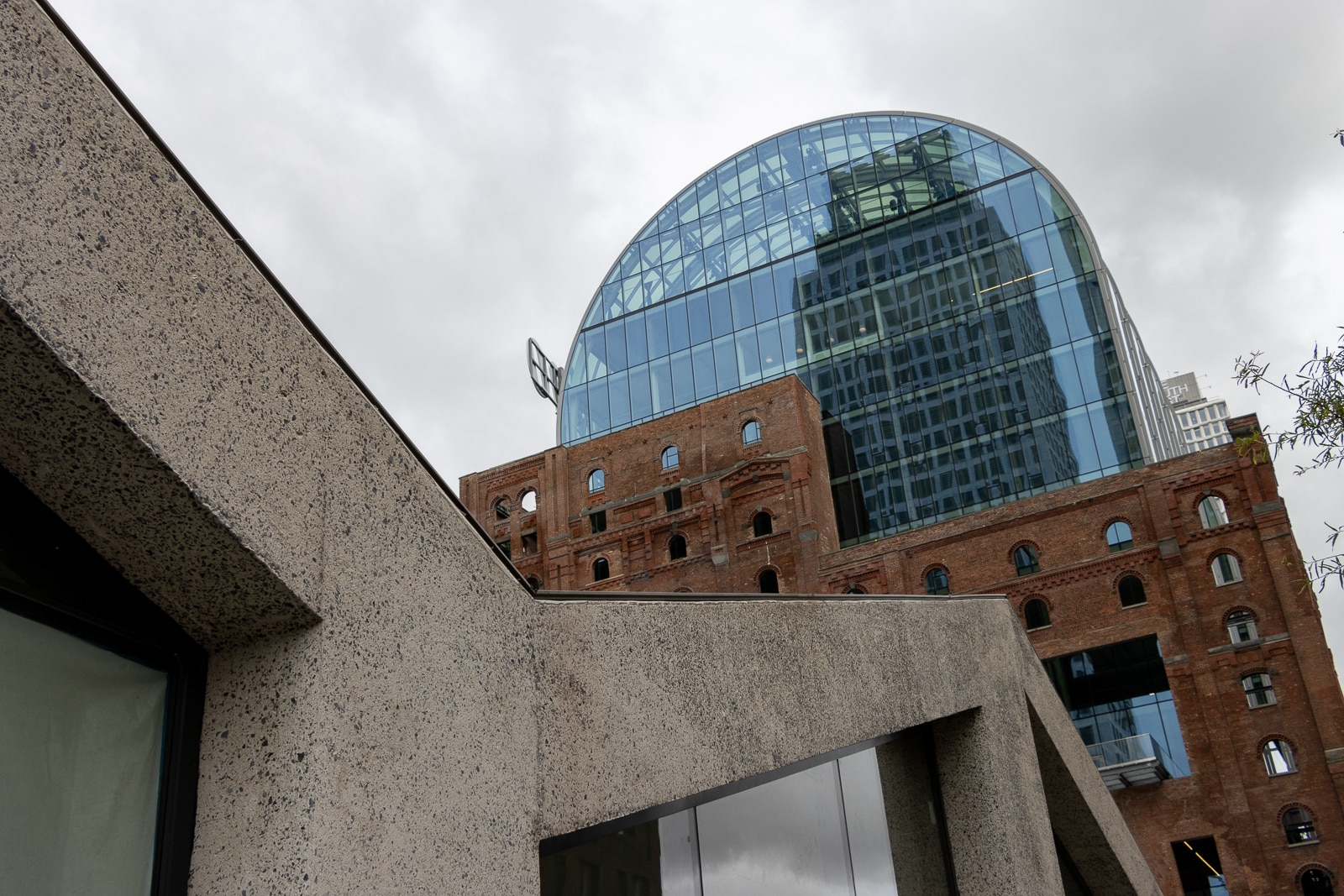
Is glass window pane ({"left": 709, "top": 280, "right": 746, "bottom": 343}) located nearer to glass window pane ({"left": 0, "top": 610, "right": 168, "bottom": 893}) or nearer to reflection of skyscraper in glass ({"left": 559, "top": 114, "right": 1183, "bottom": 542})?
reflection of skyscraper in glass ({"left": 559, "top": 114, "right": 1183, "bottom": 542})

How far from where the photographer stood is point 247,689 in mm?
2309

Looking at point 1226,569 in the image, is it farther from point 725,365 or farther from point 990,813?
point 990,813

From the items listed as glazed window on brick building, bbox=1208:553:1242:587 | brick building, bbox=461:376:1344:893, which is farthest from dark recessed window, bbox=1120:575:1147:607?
glazed window on brick building, bbox=1208:553:1242:587

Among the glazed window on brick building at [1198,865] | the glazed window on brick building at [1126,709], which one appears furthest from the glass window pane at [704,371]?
the glazed window on brick building at [1198,865]

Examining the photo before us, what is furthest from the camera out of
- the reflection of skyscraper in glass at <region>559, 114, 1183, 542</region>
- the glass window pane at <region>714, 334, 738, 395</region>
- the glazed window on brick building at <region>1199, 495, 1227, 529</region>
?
the glass window pane at <region>714, 334, 738, 395</region>

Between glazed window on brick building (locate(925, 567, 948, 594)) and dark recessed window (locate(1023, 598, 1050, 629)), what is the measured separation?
8.57 feet

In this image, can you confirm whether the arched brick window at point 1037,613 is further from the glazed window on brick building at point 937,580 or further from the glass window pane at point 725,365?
the glass window pane at point 725,365

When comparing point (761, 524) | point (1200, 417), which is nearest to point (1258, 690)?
point (761, 524)

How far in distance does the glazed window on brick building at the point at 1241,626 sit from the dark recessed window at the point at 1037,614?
185 inches

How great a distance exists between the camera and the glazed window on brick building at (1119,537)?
105ft

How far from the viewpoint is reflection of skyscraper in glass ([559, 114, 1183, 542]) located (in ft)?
119

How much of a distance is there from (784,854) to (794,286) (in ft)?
126

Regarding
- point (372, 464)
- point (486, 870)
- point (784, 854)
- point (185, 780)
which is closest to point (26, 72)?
point (372, 464)

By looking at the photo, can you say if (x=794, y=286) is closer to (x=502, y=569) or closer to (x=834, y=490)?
(x=834, y=490)
